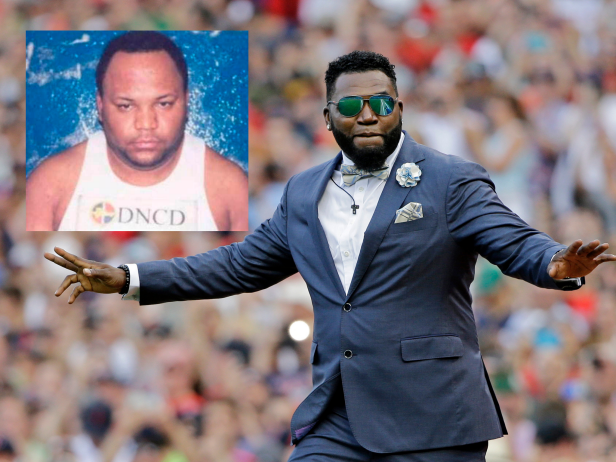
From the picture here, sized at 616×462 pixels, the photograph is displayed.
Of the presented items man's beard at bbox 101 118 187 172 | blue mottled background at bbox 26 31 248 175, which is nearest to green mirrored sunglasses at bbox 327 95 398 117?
blue mottled background at bbox 26 31 248 175

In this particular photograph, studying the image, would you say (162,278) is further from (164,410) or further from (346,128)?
(164,410)

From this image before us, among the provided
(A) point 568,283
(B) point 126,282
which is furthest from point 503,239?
(B) point 126,282

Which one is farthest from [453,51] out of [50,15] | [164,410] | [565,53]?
[164,410]

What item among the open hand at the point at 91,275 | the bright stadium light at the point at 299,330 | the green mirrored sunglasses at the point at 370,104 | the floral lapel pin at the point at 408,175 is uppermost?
the green mirrored sunglasses at the point at 370,104

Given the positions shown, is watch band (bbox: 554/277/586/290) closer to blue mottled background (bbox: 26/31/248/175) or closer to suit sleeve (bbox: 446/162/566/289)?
suit sleeve (bbox: 446/162/566/289)

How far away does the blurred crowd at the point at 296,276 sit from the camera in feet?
18.9

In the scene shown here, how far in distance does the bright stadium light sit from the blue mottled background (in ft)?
8.62

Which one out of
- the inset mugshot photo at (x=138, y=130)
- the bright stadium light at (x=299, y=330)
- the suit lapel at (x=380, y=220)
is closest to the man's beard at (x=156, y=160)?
the inset mugshot photo at (x=138, y=130)

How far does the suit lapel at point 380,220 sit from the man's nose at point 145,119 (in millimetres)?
992

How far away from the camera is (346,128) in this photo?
10.4 ft

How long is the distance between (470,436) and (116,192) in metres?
1.59

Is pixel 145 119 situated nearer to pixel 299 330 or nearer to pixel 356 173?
pixel 356 173

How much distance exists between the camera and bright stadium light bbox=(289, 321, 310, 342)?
238 inches

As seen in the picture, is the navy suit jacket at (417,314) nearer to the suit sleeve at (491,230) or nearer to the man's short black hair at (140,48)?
the suit sleeve at (491,230)
